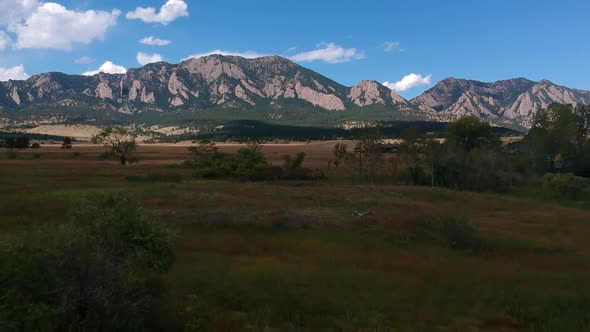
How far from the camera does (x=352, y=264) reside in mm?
29562

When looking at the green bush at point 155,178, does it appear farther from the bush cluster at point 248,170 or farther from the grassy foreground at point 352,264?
the grassy foreground at point 352,264

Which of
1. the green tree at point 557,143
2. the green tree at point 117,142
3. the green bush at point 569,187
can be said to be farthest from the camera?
the green tree at point 117,142

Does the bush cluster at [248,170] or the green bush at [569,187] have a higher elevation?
the bush cluster at [248,170]

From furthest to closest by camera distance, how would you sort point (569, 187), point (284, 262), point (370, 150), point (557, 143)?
point (557, 143) → point (370, 150) → point (569, 187) → point (284, 262)

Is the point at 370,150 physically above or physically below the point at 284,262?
above

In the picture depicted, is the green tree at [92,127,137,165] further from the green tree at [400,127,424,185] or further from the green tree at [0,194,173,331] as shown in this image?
the green tree at [0,194,173,331]

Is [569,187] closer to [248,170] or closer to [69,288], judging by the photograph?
[248,170]

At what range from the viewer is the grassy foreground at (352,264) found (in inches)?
768

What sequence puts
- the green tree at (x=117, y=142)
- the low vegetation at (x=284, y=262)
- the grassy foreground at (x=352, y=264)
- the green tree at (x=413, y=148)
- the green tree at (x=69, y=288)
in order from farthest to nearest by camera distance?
1. the green tree at (x=117, y=142)
2. the green tree at (x=413, y=148)
3. the grassy foreground at (x=352, y=264)
4. the low vegetation at (x=284, y=262)
5. the green tree at (x=69, y=288)

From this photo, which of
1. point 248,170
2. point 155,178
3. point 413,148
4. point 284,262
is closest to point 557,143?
point 413,148

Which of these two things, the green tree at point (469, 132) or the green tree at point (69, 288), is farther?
the green tree at point (469, 132)

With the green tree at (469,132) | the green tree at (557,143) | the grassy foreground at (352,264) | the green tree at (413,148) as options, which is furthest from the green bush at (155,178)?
the green tree at (557,143)

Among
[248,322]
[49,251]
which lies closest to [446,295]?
[248,322]

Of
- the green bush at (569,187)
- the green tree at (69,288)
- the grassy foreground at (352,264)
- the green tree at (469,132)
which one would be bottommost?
the green bush at (569,187)
